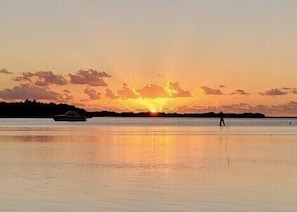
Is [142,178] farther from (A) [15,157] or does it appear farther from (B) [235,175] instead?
(A) [15,157]

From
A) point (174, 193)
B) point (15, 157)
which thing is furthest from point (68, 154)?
point (174, 193)

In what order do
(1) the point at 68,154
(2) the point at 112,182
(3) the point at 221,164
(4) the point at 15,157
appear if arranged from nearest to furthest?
(2) the point at 112,182
(3) the point at 221,164
(4) the point at 15,157
(1) the point at 68,154

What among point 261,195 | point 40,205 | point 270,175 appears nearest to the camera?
point 40,205

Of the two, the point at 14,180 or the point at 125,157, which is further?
the point at 125,157

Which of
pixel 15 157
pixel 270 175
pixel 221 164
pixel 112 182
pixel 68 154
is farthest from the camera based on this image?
pixel 68 154

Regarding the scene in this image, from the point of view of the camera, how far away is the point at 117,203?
19.9 m

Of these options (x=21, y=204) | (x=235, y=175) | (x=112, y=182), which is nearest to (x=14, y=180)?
(x=112, y=182)

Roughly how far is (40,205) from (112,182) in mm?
6273

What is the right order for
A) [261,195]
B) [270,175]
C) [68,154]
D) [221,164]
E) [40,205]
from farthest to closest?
[68,154] → [221,164] → [270,175] → [261,195] → [40,205]

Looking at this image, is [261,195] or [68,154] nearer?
[261,195]

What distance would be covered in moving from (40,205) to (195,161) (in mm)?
17647

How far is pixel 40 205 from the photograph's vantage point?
19.4 metres

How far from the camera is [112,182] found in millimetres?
25375

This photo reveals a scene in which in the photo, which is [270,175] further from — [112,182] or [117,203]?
[117,203]
